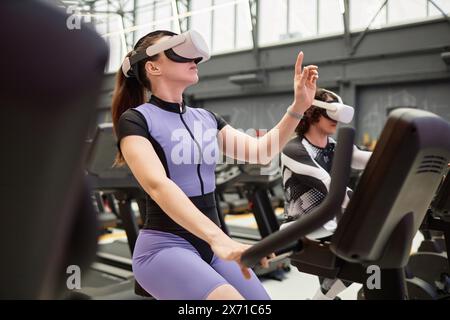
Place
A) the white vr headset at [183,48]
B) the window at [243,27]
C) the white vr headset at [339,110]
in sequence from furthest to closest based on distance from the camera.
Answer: the window at [243,27]
the white vr headset at [339,110]
the white vr headset at [183,48]

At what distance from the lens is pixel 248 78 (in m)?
9.59

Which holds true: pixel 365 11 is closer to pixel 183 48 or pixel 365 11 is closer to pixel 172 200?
pixel 183 48

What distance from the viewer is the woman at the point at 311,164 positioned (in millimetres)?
1794

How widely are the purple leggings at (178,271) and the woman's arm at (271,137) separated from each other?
15.4 inches

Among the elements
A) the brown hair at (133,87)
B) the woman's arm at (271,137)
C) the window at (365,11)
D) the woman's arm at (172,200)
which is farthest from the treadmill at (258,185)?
the woman's arm at (172,200)

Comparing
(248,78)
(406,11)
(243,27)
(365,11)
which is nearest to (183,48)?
(365,11)

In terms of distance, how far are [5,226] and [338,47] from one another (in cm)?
872

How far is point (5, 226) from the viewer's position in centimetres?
48

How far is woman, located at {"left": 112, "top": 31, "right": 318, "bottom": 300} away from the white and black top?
1.45 ft
